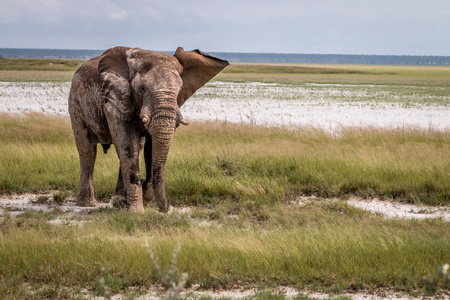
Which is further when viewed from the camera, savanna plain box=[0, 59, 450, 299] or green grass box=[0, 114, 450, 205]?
green grass box=[0, 114, 450, 205]

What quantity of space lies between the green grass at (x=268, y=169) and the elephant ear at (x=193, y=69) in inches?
65.7

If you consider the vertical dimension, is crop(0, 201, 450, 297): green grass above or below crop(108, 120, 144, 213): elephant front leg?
below

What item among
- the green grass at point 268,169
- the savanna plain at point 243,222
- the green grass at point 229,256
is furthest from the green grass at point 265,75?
the green grass at point 229,256

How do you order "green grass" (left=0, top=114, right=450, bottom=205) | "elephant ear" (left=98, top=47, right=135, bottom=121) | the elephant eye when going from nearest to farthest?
the elephant eye, "elephant ear" (left=98, top=47, right=135, bottom=121), "green grass" (left=0, top=114, right=450, bottom=205)

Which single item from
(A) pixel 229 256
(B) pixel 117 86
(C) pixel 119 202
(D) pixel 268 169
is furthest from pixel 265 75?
(A) pixel 229 256

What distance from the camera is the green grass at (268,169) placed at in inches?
348

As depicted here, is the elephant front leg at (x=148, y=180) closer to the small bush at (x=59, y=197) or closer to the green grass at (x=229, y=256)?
the small bush at (x=59, y=197)

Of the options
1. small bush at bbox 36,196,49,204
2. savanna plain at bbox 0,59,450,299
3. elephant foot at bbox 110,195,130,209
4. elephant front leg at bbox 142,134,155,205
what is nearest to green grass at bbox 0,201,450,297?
savanna plain at bbox 0,59,450,299

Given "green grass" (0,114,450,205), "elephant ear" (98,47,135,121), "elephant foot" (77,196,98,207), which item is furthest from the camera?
"green grass" (0,114,450,205)

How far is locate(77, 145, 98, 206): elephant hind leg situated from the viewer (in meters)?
8.49

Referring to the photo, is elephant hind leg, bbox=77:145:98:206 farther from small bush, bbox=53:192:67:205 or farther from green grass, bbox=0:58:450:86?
green grass, bbox=0:58:450:86

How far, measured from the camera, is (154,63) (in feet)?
23.8

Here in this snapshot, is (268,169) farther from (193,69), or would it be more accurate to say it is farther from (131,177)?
(131,177)

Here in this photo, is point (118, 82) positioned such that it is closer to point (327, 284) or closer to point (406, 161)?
point (327, 284)
